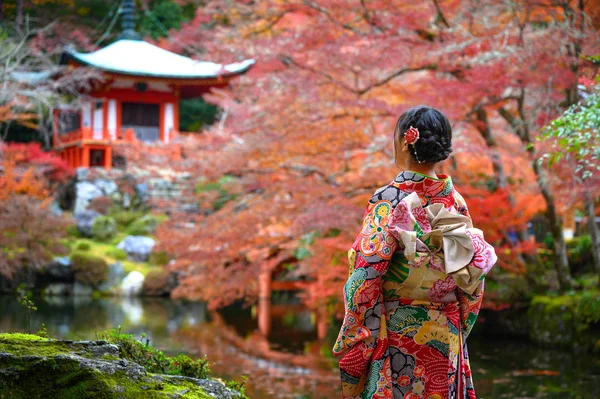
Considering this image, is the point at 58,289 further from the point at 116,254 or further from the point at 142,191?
the point at 142,191

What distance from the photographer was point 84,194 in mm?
18109

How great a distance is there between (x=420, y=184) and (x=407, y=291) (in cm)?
36

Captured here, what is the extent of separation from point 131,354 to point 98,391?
689 millimetres

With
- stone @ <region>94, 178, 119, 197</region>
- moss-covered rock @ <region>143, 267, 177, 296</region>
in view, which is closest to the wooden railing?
stone @ <region>94, 178, 119, 197</region>

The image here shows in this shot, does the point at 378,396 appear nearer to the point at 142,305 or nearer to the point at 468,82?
the point at 468,82

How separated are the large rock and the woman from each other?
14.1m

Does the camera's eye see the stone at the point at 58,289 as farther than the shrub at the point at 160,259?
No

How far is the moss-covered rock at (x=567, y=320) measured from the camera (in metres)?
8.06

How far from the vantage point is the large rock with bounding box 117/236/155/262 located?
15.8 m

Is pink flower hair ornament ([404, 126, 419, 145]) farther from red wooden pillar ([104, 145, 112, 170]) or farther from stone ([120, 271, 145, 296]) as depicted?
red wooden pillar ([104, 145, 112, 170])

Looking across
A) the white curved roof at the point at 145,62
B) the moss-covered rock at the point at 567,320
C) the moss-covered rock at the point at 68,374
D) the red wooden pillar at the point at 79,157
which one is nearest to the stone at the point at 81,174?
the red wooden pillar at the point at 79,157

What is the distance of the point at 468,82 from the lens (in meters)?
7.48

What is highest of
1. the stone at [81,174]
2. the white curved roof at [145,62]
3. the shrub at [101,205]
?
the white curved roof at [145,62]

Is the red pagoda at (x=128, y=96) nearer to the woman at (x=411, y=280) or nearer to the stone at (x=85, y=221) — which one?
the stone at (x=85, y=221)
